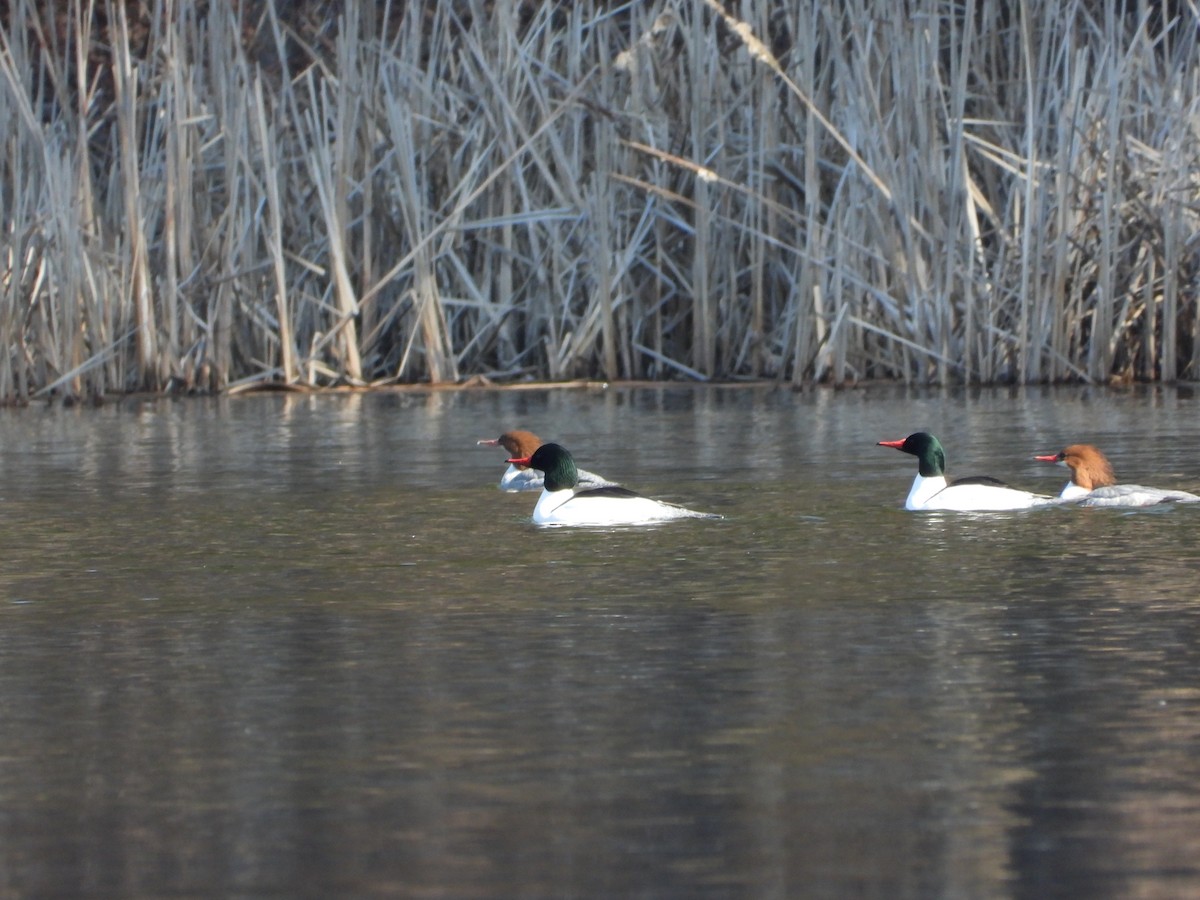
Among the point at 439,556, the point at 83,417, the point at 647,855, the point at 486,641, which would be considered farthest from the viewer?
the point at 83,417

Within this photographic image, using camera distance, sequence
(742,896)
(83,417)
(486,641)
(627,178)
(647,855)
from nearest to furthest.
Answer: (742,896), (647,855), (486,641), (83,417), (627,178)

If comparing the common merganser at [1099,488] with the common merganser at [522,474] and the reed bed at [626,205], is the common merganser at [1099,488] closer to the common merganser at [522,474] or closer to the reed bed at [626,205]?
the common merganser at [522,474]

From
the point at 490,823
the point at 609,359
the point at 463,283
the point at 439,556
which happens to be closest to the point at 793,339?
the point at 609,359

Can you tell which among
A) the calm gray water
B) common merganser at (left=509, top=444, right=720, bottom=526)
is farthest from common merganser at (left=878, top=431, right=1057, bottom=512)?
common merganser at (left=509, top=444, right=720, bottom=526)

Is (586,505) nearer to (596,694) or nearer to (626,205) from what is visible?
(596,694)

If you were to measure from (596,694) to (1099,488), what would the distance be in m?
4.52

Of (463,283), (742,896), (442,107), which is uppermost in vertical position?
(442,107)

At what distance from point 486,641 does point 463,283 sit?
11.5 meters

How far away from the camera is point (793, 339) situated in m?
17.1

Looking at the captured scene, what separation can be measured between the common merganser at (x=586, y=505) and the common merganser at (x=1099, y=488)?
4.92ft

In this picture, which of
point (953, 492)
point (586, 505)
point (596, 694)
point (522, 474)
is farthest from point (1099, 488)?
point (596, 694)

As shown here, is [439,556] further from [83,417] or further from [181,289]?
[181,289]

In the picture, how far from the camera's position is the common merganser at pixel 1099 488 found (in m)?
9.16

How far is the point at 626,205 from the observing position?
17.4 meters
